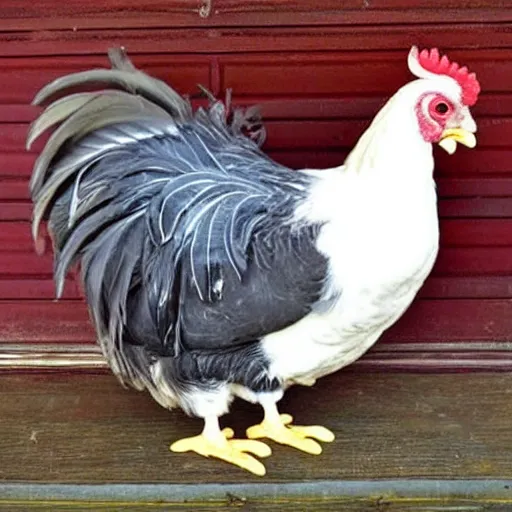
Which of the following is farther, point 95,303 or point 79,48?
point 79,48

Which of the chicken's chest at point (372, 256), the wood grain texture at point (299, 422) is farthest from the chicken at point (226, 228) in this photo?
the wood grain texture at point (299, 422)

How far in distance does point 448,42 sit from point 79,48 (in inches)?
24.8

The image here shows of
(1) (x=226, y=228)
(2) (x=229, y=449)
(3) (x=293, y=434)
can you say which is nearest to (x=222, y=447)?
(2) (x=229, y=449)

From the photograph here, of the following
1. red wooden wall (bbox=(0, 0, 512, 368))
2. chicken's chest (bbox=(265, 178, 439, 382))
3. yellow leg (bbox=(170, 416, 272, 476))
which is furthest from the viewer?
red wooden wall (bbox=(0, 0, 512, 368))

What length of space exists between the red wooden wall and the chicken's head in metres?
0.28

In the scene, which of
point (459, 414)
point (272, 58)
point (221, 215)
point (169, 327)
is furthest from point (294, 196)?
point (459, 414)

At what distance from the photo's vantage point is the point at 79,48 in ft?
5.58

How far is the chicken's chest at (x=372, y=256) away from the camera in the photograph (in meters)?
1.39

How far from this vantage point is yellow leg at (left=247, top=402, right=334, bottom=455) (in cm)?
153

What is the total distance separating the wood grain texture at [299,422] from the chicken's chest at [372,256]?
0.22 meters

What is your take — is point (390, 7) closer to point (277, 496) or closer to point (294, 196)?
point (294, 196)

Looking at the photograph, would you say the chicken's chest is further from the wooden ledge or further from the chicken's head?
the wooden ledge

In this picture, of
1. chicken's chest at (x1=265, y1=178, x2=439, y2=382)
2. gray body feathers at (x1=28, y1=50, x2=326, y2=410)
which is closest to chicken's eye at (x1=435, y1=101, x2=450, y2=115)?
chicken's chest at (x1=265, y1=178, x2=439, y2=382)

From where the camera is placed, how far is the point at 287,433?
5.09 feet
